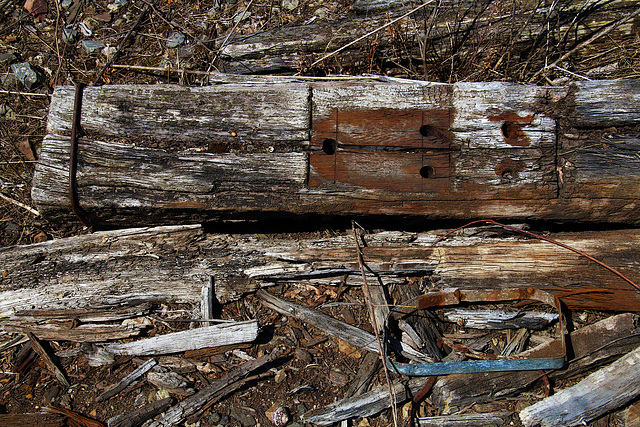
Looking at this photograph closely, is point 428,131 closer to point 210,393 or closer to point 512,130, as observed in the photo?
point 512,130

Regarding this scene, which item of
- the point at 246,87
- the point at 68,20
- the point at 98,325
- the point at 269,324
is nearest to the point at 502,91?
the point at 246,87

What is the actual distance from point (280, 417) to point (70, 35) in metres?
3.92

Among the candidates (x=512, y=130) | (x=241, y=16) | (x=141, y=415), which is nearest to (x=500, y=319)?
(x=512, y=130)

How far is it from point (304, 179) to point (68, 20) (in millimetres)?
3204

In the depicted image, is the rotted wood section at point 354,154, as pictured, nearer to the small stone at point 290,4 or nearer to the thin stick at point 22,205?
the thin stick at point 22,205

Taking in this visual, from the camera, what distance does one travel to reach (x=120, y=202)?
9.16 ft

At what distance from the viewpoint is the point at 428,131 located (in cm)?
290

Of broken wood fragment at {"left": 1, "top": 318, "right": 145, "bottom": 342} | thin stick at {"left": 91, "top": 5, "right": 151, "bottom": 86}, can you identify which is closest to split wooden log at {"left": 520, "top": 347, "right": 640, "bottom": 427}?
broken wood fragment at {"left": 1, "top": 318, "right": 145, "bottom": 342}

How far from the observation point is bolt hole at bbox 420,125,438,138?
2.87 metres

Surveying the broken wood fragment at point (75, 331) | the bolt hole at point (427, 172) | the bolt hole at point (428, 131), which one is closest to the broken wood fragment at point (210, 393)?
the broken wood fragment at point (75, 331)

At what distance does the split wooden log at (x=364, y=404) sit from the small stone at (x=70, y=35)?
3.94 metres

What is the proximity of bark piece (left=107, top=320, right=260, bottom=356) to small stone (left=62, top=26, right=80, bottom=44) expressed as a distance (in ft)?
9.88

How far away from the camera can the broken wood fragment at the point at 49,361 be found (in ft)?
9.00

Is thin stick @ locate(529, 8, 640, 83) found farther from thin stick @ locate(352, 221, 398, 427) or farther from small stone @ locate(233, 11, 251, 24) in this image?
small stone @ locate(233, 11, 251, 24)
